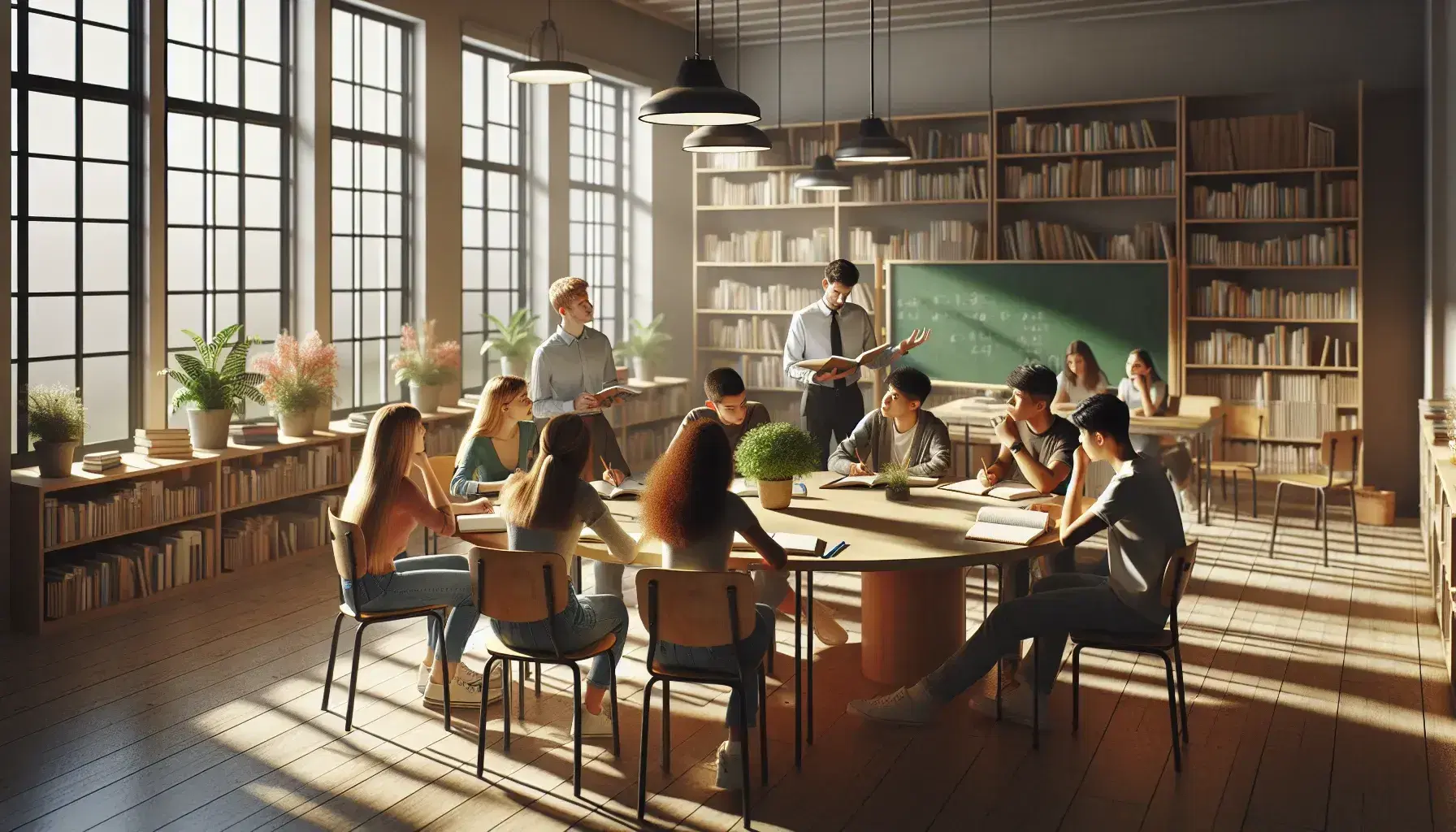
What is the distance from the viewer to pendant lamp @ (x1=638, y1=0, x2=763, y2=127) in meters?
4.35

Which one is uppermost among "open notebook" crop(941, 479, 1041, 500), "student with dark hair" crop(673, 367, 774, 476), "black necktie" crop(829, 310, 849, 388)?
"black necktie" crop(829, 310, 849, 388)

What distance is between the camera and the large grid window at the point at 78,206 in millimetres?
5977

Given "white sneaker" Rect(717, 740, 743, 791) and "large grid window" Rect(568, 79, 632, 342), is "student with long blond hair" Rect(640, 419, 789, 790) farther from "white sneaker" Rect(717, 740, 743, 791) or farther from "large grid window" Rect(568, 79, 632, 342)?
"large grid window" Rect(568, 79, 632, 342)

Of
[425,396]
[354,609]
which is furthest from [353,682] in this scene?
[425,396]

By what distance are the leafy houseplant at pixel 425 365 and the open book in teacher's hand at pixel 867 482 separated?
142 inches

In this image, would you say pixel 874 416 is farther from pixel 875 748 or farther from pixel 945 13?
pixel 945 13

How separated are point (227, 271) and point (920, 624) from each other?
4.59 metres

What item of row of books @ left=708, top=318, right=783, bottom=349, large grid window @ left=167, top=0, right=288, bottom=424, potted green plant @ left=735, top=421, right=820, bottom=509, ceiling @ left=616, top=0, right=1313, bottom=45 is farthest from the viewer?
row of books @ left=708, top=318, right=783, bottom=349

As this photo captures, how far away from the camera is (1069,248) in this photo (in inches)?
380

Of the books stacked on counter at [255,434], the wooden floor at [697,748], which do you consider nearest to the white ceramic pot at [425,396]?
the books stacked on counter at [255,434]

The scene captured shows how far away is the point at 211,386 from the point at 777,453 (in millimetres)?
3432

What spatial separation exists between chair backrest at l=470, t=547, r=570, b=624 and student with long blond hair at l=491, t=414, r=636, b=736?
76 millimetres

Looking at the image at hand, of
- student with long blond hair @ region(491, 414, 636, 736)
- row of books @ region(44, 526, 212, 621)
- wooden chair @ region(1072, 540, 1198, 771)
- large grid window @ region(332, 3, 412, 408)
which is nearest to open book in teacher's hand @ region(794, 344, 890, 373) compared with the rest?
wooden chair @ region(1072, 540, 1198, 771)

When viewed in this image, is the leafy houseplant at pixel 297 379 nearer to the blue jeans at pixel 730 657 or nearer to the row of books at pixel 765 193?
the blue jeans at pixel 730 657
